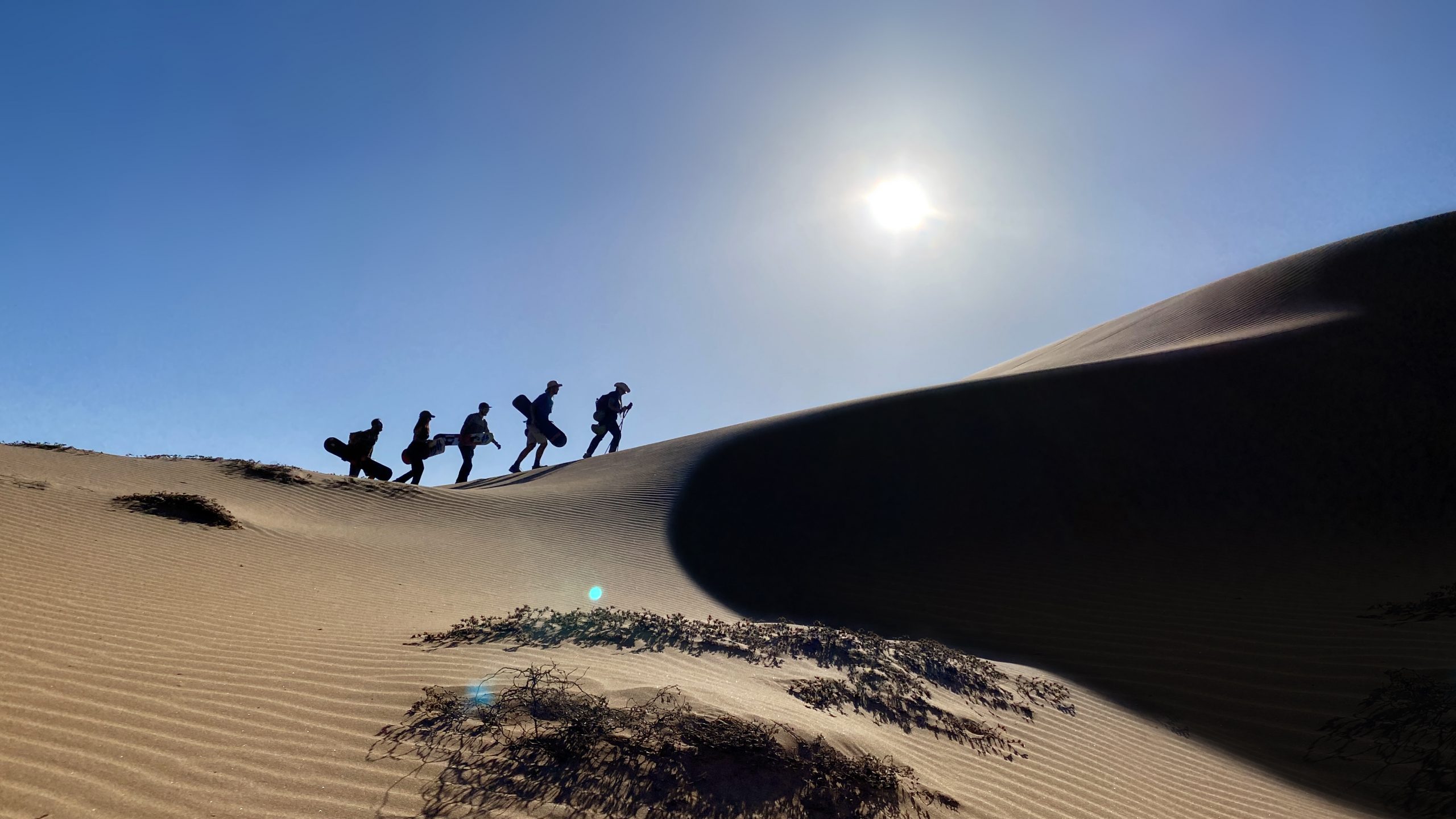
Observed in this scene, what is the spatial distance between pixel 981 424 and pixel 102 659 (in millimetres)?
14632

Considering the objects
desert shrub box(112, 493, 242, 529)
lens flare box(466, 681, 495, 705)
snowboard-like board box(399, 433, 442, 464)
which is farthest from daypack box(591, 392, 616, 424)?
lens flare box(466, 681, 495, 705)

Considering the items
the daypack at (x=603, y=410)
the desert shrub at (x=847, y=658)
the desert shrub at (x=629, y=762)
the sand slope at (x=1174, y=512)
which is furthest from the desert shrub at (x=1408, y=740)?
the daypack at (x=603, y=410)

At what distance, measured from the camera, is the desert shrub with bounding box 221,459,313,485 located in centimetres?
1238

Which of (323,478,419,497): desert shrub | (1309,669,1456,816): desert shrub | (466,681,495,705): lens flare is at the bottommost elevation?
(1309,669,1456,816): desert shrub

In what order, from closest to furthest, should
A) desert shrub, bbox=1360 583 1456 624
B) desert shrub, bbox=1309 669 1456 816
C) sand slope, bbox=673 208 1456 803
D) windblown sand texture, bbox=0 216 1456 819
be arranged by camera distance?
windblown sand texture, bbox=0 216 1456 819 < desert shrub, bbox=1309 669 1456 816 < sand slope, bbox=673 208 1456 803 < desert shrub, bbox=1360 583 1456 624

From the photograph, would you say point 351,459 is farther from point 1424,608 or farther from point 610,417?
point 1424,608

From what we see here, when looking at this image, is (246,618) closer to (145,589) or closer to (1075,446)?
(145,589)

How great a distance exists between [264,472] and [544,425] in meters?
6.45

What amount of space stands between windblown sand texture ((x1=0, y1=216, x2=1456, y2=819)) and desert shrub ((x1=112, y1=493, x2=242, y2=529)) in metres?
0.21

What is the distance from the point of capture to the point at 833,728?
453 cm

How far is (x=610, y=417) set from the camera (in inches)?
755

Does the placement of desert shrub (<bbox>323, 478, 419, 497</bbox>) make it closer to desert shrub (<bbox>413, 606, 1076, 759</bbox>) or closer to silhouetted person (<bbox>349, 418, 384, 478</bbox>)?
silhouetted person (<bbox>349, 418, 384, 478</bbox>)

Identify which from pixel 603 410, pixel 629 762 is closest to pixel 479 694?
pixel 629 762

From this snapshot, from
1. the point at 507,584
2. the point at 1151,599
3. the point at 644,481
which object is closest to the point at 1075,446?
the point at 1151,599
